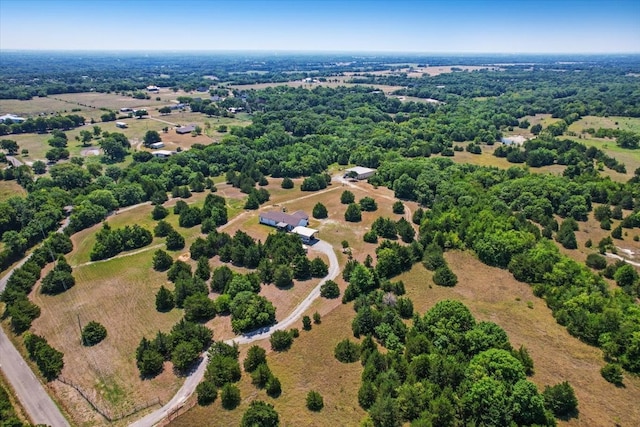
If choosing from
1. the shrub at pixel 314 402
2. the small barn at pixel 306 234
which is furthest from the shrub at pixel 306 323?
the small barn at pixel 306 234

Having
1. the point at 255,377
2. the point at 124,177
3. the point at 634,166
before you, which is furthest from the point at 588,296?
the point at 124,177

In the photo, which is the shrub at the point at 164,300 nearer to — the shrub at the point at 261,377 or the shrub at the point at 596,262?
the shrub at the point at 261,377

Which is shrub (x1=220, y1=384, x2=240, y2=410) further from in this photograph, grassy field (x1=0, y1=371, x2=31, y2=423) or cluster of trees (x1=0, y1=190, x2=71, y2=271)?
cluster of trees (x1=0, y1=190, x2=71, y2=271)

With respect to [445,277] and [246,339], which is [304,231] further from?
[246,339]

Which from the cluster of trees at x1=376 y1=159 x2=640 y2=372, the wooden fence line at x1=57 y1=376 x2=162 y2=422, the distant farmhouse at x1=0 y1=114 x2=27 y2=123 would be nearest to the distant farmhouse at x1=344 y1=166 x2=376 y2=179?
the cluster of trees at x1=376 y1=159 x2=640 y2=372

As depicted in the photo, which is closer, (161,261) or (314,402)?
(314,402)

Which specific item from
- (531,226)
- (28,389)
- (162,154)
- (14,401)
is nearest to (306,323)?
(28,389)

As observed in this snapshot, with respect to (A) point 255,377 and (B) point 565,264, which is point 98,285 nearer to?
(A) point 255,377
